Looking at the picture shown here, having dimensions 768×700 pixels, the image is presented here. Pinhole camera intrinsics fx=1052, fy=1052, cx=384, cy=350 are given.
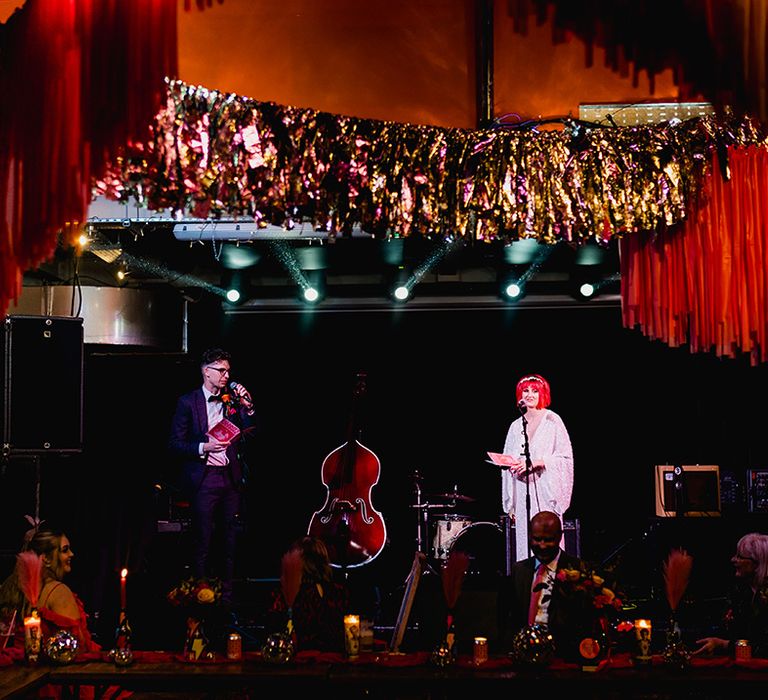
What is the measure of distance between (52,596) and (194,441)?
2.76 m

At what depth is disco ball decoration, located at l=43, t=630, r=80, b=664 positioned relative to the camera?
3861 millimetres

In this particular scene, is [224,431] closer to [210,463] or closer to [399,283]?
A: [210,463]

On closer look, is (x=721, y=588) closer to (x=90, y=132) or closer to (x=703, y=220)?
(x=703, y=220)

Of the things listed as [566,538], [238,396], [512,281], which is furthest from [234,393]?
[512,281]

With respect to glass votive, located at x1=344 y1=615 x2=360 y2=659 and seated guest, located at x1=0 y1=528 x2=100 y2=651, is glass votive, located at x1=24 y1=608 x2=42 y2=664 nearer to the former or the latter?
seated guest, located at x1=0 y1=528 x2=100 y2=651

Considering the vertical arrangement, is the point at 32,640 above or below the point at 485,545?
above

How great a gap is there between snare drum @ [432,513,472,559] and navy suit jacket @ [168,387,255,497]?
182 cm

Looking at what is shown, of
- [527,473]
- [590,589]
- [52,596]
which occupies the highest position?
[527,473]

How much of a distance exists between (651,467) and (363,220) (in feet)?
28.5

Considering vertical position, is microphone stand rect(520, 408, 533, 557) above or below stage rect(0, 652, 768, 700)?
above

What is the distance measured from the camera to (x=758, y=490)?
370 inches

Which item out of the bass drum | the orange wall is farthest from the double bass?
the orange wall

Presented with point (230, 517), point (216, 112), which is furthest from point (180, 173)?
point (230, 517)

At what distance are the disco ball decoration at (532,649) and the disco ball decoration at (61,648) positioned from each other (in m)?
1.63
